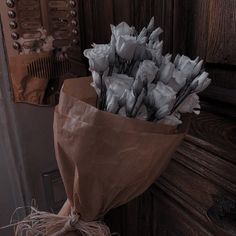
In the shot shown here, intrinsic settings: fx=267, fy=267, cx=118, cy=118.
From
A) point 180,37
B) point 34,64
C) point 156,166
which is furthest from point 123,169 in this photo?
point 34,64

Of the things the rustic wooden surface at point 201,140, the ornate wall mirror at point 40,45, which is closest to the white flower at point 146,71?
the rustic wooden surface at point 201,140

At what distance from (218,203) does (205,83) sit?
0.21 meters

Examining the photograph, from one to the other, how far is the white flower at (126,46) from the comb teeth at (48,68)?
0.66 meters

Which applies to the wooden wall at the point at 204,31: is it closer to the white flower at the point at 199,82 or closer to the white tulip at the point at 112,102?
the white flower at the point at 199,82

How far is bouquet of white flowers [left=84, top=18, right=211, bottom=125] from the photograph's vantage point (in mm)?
403

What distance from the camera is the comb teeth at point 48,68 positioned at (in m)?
1.00

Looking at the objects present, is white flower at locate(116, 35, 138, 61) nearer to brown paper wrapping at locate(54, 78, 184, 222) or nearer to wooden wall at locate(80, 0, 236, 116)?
brown paper wrapping at locate(54, 78, 184, 222)

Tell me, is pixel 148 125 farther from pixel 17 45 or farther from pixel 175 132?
pixel 17 45

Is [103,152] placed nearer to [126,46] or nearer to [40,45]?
[126,46]

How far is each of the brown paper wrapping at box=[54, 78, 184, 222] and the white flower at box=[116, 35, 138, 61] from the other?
10cm

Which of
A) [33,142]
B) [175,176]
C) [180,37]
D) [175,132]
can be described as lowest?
[33,142]

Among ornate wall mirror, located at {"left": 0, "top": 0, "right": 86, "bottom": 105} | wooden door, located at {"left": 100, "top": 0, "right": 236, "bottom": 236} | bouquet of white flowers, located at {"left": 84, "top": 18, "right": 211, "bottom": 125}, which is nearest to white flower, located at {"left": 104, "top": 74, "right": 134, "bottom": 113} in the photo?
bouquet of white flowers, located at {"left": 84, "top": 18, "right": 211, "bottom": 125}

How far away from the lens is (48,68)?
1.03 metres

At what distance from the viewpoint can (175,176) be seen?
0.56 meters
